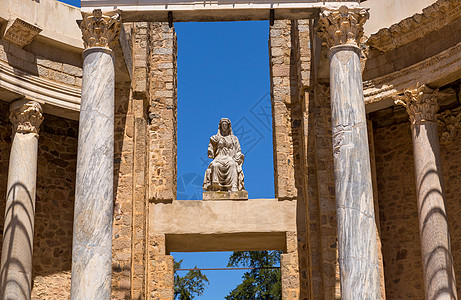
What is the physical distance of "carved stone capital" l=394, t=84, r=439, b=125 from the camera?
47.5ft

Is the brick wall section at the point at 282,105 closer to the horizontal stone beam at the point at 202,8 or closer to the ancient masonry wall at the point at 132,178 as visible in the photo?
the ancient masonry wall at the point at 132,178

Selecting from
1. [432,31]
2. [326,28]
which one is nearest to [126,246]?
[326,28]

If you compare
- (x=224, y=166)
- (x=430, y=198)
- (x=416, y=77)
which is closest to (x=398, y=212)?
(x=430, y=198)

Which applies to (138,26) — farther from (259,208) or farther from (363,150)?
(363,150)

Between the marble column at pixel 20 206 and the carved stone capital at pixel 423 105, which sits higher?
the carved stone capital at pixel 423 105

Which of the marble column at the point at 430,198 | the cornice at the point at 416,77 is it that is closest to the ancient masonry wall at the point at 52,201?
the cornice at the point at 416,77

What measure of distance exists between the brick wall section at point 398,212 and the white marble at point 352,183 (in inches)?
194

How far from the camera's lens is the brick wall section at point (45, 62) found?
14.4 meters

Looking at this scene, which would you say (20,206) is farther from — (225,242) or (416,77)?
(416,77)

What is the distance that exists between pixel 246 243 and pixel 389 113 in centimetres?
451

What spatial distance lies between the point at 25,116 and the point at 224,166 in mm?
4520

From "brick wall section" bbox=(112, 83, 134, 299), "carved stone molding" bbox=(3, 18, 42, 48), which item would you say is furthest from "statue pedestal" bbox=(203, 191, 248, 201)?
"carved stone molding" bbox=(3, 18, 42, 48)

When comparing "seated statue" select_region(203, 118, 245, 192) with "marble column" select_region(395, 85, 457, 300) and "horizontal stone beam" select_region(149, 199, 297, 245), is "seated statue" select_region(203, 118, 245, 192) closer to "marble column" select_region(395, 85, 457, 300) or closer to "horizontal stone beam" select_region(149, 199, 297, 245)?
"horizontal stone beam" select_region(149, 199, 297, 245)

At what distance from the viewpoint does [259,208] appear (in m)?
15.8
